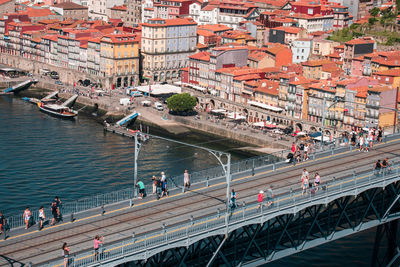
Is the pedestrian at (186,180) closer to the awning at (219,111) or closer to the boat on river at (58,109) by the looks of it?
the awning at (219,111)

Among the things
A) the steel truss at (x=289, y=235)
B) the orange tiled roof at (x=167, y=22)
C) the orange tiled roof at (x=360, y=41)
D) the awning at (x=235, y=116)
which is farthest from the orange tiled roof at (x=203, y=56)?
the steel truss at (x=289, y=235)

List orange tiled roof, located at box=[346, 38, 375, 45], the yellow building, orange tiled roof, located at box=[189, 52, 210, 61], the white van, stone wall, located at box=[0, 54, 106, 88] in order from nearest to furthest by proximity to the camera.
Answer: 1. the white van
2. orange tiled roof, located at box=[346, 38, 375, 45]
3. orange tiled roof, located at box=[189, 52, 210, 61]
4. the yellow building
5. stone wall, located at box=[0, 54, 106, 88]

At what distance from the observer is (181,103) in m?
126

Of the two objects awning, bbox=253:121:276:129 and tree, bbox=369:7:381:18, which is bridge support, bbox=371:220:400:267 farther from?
tree, bbox=369:7:381:18

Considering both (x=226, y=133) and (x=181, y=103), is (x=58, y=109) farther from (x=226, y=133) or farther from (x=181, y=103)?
(x=226, y=133)

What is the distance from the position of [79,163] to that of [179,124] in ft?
95.9

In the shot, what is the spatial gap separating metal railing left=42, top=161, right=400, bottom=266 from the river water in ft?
37.6

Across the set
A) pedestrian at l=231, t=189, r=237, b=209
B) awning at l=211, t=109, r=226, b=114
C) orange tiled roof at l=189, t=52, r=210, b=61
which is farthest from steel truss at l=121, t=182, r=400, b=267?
orange tiled roof at l=189, t=52, r=210, b=61

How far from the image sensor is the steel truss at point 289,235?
1811 inches

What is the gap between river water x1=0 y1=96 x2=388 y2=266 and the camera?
222 feet

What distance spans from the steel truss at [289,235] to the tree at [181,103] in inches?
2738

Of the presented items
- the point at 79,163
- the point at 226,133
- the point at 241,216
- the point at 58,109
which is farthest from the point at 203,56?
the point at 241,216

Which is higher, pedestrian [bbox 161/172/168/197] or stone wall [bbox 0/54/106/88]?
pedestrian [bbox 161/172/168/197]

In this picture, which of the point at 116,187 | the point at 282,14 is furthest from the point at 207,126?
the point at 282,14
